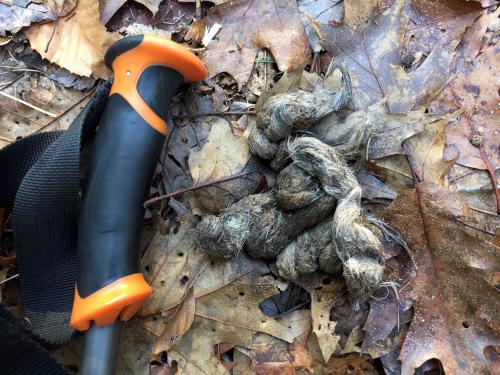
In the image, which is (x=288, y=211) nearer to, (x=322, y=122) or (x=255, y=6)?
(x=322, y=122)

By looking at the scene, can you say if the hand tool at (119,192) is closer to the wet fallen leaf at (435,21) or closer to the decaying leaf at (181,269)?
the decaying leaf at (181,269)

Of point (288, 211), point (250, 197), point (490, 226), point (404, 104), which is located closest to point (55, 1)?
point (250, 197)

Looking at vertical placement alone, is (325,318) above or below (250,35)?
below

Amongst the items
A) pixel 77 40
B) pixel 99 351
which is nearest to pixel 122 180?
pixel 99 351

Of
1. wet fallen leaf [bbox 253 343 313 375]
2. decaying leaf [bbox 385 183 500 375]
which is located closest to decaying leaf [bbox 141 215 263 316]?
wet fallen leaf [bbox 253 343 313 375]

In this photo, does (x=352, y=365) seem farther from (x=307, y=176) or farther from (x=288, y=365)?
(x=307, y=176)

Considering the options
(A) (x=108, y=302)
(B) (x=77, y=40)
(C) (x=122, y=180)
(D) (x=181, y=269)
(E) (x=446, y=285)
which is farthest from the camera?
(B) (x=77, y=40)
